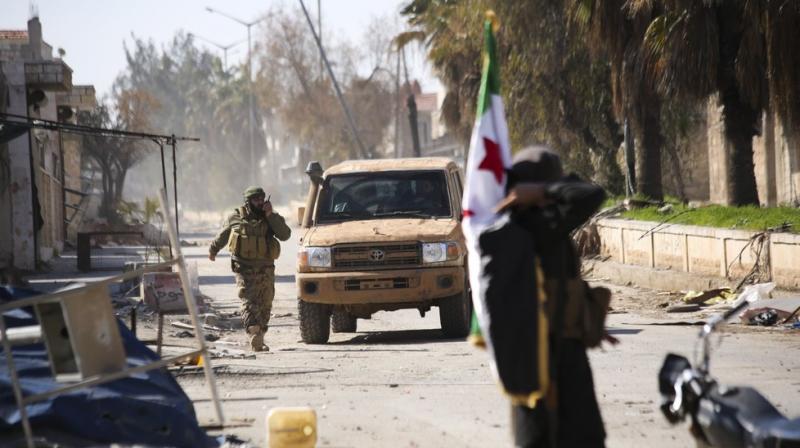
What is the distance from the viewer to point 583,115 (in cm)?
3122

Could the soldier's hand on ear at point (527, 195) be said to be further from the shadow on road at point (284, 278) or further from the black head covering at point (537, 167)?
the shadow on road at point (284, 278)

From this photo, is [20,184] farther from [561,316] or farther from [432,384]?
[561,316]

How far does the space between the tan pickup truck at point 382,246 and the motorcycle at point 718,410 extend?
8.11 meters

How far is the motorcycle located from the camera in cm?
455

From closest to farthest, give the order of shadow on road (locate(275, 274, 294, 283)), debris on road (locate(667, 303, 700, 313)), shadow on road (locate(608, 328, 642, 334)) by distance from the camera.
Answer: shadow on road (locate(608, 328, 642, 334)) → debris on road (locate(667, 303, 700, 313)) → shadow on road (locate(275, 274, 294, 283))

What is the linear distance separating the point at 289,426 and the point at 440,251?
661 centimetres

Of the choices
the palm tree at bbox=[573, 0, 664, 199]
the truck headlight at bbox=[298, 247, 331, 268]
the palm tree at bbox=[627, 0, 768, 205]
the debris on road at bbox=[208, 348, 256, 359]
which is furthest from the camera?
the palm tree at bbox=[573, 0, 664, 199]

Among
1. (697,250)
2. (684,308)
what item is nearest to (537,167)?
(684,308)

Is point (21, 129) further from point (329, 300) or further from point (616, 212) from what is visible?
point (616, 212)

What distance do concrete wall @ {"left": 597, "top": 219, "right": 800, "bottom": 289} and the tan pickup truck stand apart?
4.30 metres

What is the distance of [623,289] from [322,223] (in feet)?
26.7

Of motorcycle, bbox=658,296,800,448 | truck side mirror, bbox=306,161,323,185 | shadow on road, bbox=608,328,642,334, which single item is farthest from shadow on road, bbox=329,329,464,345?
motorcycle, bbox=658,296,800,448

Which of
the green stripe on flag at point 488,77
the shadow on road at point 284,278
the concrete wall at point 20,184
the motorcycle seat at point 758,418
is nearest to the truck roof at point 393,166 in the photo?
the green stripe on flag at point 488,77

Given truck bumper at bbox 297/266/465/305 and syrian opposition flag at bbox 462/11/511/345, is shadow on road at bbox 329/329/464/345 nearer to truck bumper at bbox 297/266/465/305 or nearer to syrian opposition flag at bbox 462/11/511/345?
truck bumper at bbox 297/266/465/305
